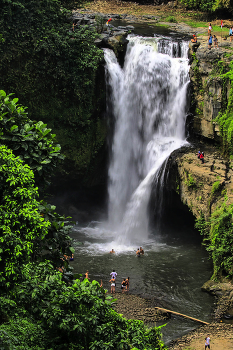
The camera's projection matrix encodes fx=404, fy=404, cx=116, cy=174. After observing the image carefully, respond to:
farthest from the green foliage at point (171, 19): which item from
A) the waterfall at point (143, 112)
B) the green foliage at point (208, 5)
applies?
the waterfall at point (143, 112)

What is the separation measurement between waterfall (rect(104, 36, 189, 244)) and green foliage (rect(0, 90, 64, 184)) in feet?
44.2

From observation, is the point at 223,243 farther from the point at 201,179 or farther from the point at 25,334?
the point at 25,334

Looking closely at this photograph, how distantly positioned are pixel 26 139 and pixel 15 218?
206 cm

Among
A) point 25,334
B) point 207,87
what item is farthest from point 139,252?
point 25,334

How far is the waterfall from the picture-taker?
23.4 meters

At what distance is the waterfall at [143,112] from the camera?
2338 centimetres

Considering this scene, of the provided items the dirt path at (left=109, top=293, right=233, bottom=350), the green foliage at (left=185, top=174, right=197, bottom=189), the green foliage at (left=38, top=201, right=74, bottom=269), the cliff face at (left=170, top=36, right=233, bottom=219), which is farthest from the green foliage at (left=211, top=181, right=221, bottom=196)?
the green foliage at (left=38, top=201, right=74, bottom=269)

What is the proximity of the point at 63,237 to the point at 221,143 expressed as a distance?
14366 millimetres

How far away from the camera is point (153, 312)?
15227 mm

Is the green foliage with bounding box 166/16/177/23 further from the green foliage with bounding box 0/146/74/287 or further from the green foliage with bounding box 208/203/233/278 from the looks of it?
the green foliage with bounding box 0/146/74/287

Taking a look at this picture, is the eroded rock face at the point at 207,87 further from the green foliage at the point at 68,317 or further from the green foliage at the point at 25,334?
the green foliage at the point at 25,334

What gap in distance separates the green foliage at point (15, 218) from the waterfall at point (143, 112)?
574 inches


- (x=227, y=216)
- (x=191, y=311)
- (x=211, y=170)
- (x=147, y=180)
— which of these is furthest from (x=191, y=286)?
(x=147, y=180)

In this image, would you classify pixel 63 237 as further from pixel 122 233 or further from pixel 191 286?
pixel 122 233
